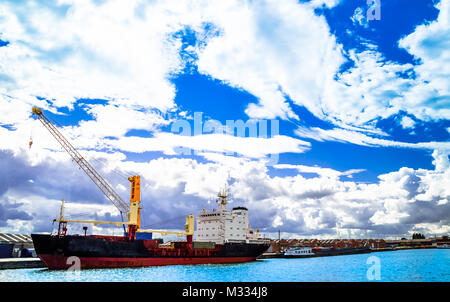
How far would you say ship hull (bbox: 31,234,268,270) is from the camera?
3559 cm

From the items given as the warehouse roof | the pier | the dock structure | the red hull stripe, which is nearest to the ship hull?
the red hull stripe

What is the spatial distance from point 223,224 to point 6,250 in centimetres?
3673

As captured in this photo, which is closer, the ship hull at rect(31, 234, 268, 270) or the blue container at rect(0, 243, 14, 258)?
the ship hull at rect(31, 234, 268, 270)

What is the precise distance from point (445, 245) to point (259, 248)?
189m

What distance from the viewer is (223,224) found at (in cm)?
5881

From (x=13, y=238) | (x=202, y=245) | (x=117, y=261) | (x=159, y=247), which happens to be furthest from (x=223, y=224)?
(x=13, y=238)

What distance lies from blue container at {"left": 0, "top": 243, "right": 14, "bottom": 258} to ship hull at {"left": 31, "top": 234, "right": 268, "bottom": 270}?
53.1 feet

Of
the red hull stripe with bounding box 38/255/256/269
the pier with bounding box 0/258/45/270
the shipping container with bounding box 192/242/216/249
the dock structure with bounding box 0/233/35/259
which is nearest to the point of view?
the red hull stripe with bounding box 38/255/256/269

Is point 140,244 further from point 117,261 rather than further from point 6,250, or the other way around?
point 6,250

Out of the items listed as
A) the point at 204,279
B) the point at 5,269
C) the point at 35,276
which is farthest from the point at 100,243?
the point at 204,279

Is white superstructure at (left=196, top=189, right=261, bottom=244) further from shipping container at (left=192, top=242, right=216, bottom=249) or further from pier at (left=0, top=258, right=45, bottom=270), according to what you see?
pier at (left=0, top=258, right=45, bottom=270)

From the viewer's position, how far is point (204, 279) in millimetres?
30500
